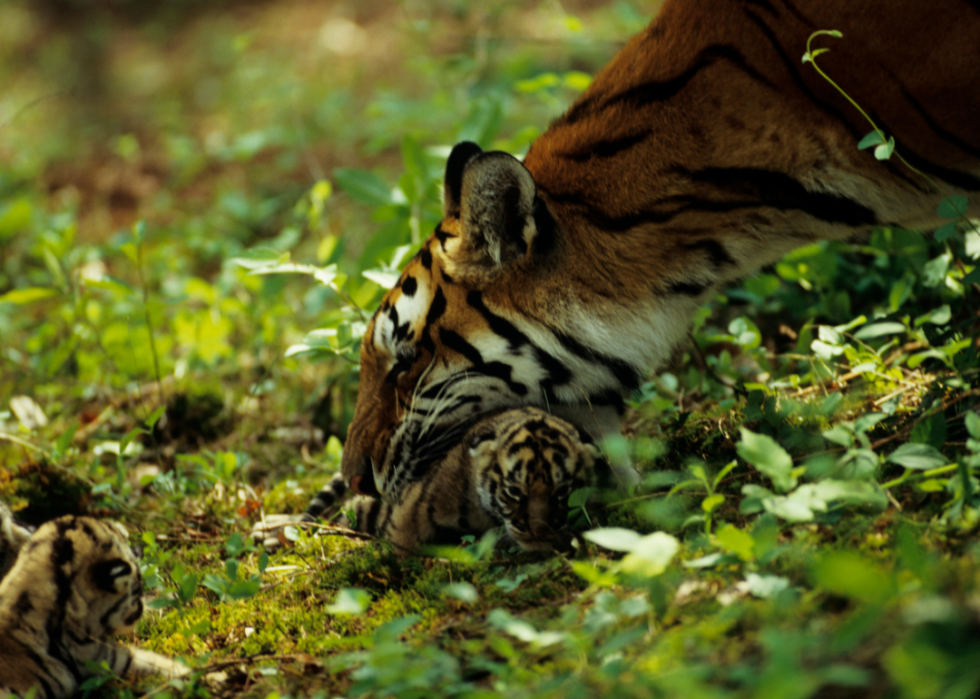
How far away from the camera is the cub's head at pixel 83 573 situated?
2.50m

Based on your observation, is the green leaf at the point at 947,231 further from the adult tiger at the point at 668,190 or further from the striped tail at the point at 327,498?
the striped tail at the point at 327,498

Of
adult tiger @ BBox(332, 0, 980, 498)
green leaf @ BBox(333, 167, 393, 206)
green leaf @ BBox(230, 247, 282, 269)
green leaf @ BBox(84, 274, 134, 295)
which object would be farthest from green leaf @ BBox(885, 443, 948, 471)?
green leaf @ BBox(84, 274, 134, 295)

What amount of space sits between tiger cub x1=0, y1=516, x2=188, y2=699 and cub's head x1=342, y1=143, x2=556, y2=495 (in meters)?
0.97

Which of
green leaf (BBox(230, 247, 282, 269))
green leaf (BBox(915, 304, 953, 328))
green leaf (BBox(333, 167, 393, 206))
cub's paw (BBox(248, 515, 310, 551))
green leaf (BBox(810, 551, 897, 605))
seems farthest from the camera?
green leaf (BBox(333, 167, 393, 206))

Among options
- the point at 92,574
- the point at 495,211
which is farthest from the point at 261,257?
the point at 92,574

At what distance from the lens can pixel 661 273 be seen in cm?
300

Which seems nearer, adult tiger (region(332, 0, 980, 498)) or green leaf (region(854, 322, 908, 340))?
adult tiger (region(332, 0, 980, 498))

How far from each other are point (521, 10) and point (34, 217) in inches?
267

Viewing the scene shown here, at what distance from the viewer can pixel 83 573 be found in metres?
2.54

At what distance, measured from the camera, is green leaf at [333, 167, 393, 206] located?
185 inches

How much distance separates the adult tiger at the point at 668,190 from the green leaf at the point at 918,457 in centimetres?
96

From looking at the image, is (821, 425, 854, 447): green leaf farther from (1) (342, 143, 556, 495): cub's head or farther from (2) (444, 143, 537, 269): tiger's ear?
(2) (444, 143, 537, 269): tiger's ear

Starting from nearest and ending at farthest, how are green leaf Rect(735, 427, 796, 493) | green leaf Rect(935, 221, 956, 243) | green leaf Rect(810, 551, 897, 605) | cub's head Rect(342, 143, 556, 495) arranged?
1. green leaf Rect(810, 551, 897, 605)
2. green leaf Rect(735, 427, 796, 493)
3. green leaf Rect(935, 221, 956, 243)
4. cub's head Rect(342, 143, 556, 495)

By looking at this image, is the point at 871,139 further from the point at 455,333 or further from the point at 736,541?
the point at 455,333
